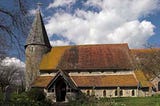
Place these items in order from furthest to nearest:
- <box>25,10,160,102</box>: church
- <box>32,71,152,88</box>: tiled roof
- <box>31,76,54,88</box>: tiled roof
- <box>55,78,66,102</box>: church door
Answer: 1. <box>31,76,54,88</box>: tiled roof
2. <box>55,78,66,102</box>: church door
3. <box>32,71,152,88</box>: tiled roof
4. <box>25,10,160,102</box>: church

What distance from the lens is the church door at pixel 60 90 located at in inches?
1858

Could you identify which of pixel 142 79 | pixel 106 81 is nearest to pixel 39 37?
pixel 106 81

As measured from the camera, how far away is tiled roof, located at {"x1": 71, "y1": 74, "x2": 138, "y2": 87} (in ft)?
152

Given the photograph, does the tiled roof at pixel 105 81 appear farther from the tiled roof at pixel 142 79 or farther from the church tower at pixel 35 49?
the church tower at pixel 35 49

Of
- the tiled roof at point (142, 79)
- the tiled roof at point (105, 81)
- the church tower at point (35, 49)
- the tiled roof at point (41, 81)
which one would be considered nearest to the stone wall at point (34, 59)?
the church tower at point (35, 49)

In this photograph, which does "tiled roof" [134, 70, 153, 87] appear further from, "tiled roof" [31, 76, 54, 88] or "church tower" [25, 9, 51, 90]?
"church tower" [25, 9, 51, 90]

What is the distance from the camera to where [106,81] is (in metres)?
47.8

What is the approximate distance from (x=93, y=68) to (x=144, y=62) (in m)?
8.26

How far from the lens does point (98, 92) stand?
47.3 metres

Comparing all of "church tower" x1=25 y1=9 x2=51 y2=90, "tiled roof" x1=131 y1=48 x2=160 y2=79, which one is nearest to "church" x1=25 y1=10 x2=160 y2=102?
"church tower" x1=25 y1=9 x2=51 y2=90

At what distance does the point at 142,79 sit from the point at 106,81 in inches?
217

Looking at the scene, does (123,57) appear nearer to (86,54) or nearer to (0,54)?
(86,54)

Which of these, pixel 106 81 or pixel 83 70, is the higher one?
pixel 83 70

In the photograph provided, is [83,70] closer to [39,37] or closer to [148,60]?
[39,37]
